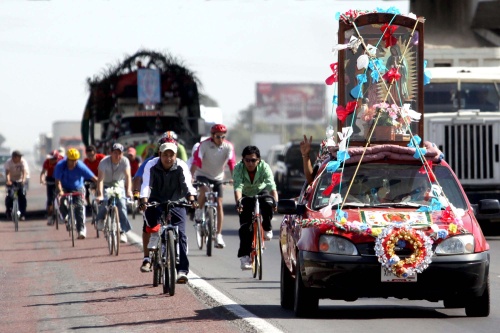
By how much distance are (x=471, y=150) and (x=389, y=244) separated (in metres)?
14.0

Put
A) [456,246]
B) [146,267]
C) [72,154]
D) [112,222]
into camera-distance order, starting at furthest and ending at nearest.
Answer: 1. [72,154]
2. [112,222]
3. [146,267]
4. [456,246]

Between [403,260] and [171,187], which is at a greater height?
[171,187]

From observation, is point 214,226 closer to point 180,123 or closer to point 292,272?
point 292,272

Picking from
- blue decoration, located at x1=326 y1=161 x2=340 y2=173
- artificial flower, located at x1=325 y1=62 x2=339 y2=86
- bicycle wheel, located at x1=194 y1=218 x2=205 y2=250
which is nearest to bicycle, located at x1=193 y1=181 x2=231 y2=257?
bicycle wheel, located at x1=194 y1=218 x2=205 y2=250

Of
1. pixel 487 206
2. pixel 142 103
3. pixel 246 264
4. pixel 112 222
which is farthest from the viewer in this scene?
pixel 142 103

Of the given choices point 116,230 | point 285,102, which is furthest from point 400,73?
point 285,102

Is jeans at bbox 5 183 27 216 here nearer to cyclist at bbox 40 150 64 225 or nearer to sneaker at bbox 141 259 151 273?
cyclist at bbox 40 150 64 225

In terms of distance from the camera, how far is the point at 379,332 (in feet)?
36.9

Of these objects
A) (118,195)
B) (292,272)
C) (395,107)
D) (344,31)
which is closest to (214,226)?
(118,195)

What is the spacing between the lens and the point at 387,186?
41.7 ft

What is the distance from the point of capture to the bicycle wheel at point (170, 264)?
1433cm

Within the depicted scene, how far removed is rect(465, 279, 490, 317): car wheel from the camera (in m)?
12.0

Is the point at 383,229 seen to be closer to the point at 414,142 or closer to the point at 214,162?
the point at 414,142

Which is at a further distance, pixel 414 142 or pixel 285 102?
pixel 285 102
